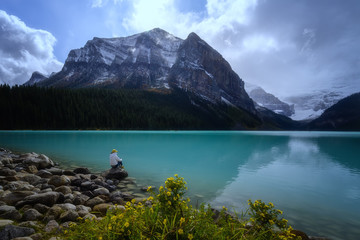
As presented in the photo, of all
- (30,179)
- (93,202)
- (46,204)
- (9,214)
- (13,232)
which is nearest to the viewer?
(13,232)

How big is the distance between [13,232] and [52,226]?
983mm

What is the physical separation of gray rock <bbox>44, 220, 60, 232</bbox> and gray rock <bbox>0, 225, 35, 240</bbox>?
0.41m

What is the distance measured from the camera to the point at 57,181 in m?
11.6

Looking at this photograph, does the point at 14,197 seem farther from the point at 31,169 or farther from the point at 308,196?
the point at 308,196

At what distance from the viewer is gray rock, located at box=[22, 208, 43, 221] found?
676 cm

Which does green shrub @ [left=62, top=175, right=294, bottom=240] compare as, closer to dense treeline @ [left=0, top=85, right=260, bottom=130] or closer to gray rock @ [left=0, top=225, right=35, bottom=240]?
gray rock @ [left=0, top=225, right=35, bottom=240]

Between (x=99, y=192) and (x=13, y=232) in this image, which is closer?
(x=13, y=232)

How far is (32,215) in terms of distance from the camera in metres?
6.84

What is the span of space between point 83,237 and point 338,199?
627 inches

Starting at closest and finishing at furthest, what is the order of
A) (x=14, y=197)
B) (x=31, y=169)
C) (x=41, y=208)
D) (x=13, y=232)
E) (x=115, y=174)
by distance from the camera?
1. (x=13, y=232)
2. (x=41, y=208)
3. (x=14, y=197)
4. (x=31, y=169)
5. (x=115, y=174)

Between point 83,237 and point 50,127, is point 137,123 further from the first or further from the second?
point 83,237

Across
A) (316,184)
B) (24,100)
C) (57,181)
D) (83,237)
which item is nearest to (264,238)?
(83,237)

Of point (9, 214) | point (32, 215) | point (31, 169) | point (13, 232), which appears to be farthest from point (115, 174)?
point (13, 232)

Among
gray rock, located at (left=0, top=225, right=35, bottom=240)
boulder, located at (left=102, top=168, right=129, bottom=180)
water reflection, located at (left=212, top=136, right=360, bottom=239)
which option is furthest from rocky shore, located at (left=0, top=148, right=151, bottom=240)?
water reflection, located at (left=212, top=136, right=360, bottom=239)
